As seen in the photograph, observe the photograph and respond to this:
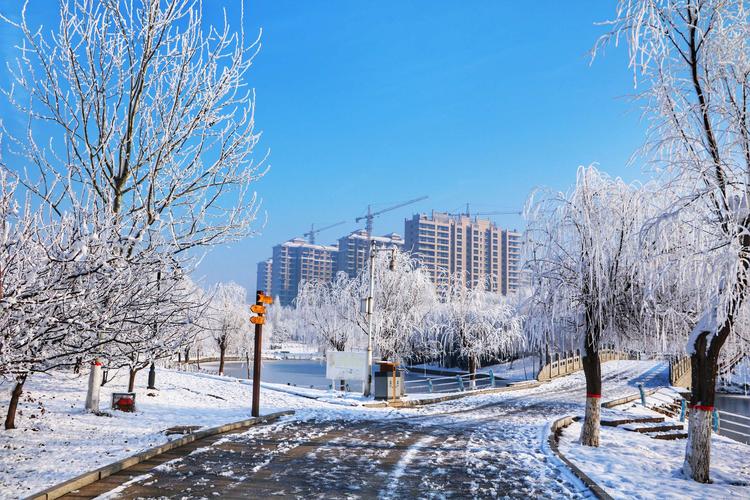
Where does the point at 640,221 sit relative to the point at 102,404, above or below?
above

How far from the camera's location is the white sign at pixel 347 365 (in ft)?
76.1

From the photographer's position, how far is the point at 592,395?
12.9m

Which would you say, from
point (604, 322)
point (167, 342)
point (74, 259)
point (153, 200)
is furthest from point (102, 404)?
point (604, 322)

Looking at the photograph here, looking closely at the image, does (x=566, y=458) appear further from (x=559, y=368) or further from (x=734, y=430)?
(x=559, y=368)

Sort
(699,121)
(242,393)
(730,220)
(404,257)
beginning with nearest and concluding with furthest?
(730,220), (699,121), (242,393), (404,257)

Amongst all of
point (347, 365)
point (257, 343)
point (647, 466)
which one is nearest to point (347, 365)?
point (347, 365)

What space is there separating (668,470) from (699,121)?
6.82 metres

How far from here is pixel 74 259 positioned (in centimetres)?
653

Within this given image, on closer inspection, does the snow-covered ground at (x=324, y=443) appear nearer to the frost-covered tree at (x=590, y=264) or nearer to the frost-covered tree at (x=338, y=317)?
the frost-covered tree at (x=590, y=264)

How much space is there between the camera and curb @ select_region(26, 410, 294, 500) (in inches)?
279

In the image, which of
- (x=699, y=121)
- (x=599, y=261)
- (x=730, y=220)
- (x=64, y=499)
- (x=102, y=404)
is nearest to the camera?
(x=64, y=499)

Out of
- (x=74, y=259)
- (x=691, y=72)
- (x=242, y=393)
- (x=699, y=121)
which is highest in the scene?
(x=691, y=72)

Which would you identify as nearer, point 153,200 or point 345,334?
point 153,200

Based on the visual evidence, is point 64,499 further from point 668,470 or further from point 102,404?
point 668,470
